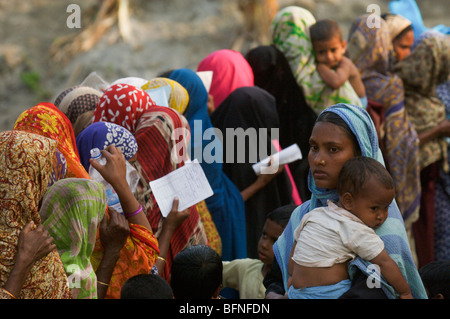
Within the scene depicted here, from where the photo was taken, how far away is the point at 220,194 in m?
4.38

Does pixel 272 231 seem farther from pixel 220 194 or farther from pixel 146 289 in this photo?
pixel 146 289

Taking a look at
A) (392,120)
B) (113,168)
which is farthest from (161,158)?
(392,120)

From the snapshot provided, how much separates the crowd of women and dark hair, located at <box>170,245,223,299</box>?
0.16 meters

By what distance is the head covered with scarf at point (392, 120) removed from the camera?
17.9 feet

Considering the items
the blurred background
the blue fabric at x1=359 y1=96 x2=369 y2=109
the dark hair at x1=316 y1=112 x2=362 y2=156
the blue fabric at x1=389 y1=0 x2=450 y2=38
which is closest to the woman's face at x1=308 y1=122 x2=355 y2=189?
Answer: the dark hair at x1=316 y1=112 x2=362 y2=156

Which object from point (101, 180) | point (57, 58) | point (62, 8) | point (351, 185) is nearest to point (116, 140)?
point (101, 180)

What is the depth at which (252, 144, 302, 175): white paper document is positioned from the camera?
14.6ft

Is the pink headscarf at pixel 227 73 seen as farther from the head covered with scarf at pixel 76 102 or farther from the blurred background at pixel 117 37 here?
the blurred background at pixel 117 37

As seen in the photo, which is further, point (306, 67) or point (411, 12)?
point (411, 12)

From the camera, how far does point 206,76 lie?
16.6 ft

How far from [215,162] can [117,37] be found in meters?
6.10

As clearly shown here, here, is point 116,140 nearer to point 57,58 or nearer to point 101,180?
point 101,180

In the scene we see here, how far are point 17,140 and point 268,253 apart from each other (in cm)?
160

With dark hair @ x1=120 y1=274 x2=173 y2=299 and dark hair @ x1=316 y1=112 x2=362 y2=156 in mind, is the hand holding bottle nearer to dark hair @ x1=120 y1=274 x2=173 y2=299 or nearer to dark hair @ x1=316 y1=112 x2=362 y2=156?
dark hair @ x1=120 y1=274 x2=173 y2=299
